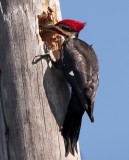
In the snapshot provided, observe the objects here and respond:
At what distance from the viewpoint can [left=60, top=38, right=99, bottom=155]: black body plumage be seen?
4.00 meters

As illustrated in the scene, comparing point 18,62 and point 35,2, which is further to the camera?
point 35,2

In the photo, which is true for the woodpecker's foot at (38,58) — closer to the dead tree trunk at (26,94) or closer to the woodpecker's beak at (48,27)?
the dead tree trunk at (26,94)

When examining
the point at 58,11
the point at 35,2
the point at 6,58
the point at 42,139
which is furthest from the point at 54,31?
the point at 42,139

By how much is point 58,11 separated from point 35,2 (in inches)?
15.5

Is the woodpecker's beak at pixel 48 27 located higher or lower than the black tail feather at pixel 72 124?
higher

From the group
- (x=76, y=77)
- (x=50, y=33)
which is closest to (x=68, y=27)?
(x=50, y=33)

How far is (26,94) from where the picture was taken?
376 centimetres

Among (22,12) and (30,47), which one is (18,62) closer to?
(30,47)

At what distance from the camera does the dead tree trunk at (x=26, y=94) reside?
12.1 feet

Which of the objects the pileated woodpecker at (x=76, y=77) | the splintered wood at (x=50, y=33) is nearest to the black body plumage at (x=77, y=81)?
the pileated woodpecker at (x=76, y=77)

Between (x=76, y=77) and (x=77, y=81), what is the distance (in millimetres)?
39

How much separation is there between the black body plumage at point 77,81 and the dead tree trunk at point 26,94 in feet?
0.27

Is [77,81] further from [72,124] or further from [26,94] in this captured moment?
[26,94]

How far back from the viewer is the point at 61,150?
3785 mm
